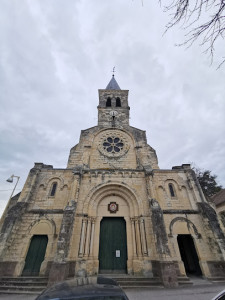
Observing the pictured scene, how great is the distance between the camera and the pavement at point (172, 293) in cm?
623

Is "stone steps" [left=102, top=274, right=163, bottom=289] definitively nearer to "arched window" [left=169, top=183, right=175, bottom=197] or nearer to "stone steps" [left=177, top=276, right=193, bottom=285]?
"stone steps" [left=177, top=276, right=193, bottom=285]

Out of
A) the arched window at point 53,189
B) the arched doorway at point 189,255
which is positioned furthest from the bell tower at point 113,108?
the arched doorway at point 189,255

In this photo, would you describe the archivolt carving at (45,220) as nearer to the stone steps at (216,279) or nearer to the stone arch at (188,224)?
the stone arch at (188,224)

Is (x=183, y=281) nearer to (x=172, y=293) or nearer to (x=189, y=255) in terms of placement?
(x=172, y=293)

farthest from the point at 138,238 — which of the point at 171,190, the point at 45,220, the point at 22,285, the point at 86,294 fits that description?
the point at 86,294

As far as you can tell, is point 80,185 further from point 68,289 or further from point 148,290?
point 68,289

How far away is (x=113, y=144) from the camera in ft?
49.9

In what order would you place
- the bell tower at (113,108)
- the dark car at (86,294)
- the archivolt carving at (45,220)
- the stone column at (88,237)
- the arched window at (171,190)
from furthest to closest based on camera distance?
the bell tower at (113,108) → the arched window at (171,190) → the archivolt carving at (45,220) → the stone column at (88,237) → the dark car at (86,294)

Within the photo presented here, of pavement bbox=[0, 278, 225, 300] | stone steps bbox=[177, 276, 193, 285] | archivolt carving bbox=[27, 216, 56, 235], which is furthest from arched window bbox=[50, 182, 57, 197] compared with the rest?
stone steps bbox=[177, 276, 193, 285]

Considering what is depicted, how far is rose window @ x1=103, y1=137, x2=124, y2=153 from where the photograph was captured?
1495 centimetres

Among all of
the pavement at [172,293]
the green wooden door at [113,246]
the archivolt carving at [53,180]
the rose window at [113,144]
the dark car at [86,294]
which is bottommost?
the pavement at [172,293]

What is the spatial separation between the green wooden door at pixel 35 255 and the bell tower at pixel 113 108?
1234 cm

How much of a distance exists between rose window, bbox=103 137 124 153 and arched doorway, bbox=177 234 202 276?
966cm

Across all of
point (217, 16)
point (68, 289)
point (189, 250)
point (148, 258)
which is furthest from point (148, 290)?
point (217, 16)
